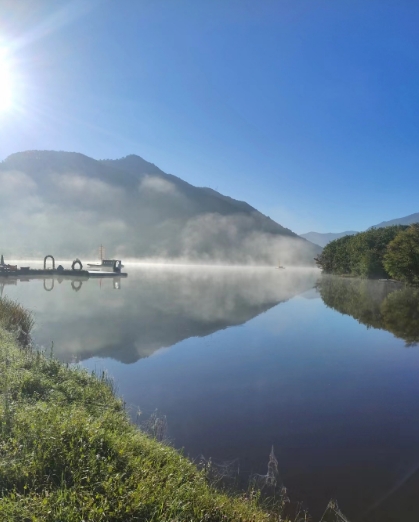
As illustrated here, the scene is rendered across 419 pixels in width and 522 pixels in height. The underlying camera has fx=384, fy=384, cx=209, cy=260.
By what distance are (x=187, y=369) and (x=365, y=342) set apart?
967 centimetres

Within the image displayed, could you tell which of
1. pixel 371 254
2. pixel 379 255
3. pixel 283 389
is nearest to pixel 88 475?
pixel 283 389

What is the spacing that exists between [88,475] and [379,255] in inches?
2973

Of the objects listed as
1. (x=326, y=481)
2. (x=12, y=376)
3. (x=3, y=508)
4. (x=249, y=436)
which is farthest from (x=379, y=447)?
(x=12, y=376)

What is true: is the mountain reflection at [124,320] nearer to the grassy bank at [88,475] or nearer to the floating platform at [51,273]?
the grassy bank at [88,475]

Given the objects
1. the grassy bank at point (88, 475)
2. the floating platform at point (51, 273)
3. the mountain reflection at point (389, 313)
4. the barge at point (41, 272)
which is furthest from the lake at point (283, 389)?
the floating platform at point (51, 273)

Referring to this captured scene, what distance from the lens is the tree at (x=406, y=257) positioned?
180 feet

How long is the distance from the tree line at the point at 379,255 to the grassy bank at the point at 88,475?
2233 inches

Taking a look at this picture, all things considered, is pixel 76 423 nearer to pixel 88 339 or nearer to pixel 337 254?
pixel 88 339

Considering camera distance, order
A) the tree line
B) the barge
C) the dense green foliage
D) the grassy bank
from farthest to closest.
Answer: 1. the dense green foliage
2. the tree line
3. the barge
4. the grassy bank

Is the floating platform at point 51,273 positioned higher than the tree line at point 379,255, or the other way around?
the tree line at point 379,255

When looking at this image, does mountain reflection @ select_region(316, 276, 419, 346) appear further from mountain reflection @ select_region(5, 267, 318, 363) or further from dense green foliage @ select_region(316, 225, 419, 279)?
dense green foliage @ select_region(316, 225, 419, 279)

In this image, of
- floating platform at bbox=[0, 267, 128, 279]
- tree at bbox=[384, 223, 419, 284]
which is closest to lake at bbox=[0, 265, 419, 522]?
floating platform at bbox=[0, 267, 128, 279]

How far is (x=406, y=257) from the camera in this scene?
54781mm

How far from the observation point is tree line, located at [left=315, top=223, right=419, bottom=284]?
55.6 metres
